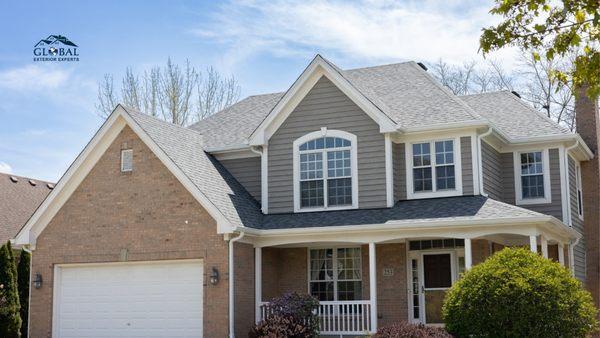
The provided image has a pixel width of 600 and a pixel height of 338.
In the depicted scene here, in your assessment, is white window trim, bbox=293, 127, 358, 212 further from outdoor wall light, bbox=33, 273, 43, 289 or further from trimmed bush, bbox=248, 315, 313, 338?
outdoor wall light, bbox=33, 273, 43, 289

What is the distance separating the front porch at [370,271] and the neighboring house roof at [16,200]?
12713 mm

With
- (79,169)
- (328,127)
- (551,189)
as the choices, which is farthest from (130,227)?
(551,189)

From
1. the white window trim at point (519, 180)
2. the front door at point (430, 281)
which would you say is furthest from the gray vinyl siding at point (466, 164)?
the white window trim at point (519, 180)

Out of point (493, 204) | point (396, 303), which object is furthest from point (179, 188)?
point (493, 204)

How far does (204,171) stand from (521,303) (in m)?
9.61

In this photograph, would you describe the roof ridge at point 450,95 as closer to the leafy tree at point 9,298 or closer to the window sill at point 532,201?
the window sill at point 532,201

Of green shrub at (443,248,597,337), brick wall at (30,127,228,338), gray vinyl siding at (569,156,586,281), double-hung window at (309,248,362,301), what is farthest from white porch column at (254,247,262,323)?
gray vinyl siding at (569,156,586,281)

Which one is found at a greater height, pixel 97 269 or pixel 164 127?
pixel 164 127

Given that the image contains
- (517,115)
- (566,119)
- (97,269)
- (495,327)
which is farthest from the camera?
(566,119)

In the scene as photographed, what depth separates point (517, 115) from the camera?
24.2 metres

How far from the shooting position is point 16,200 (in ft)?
106

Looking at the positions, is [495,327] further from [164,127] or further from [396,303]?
[164,127]

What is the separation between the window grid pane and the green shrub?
6.48m

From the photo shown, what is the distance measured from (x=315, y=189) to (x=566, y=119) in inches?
823
